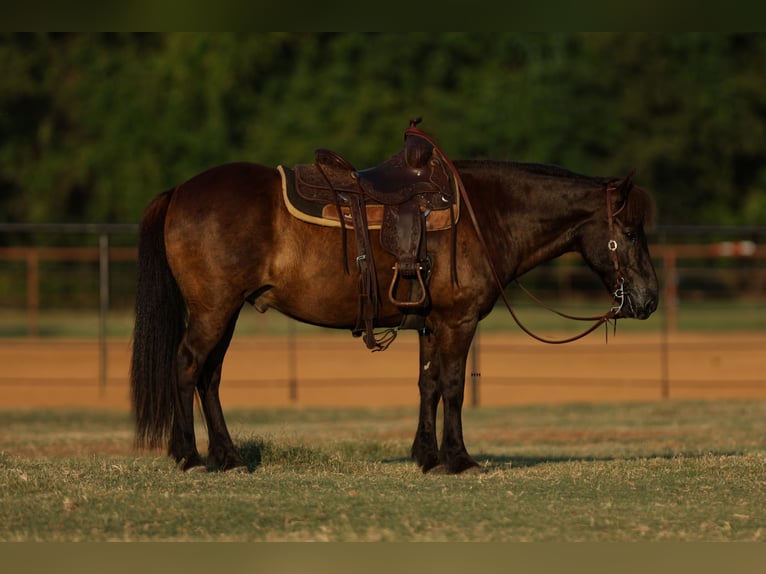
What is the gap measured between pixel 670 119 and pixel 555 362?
1638cm

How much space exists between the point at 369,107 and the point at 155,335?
28268 mm

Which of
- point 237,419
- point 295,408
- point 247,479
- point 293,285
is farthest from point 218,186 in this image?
point 295,408

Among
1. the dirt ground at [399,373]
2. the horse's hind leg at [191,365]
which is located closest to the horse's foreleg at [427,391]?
the horse's hind leg at [191,365]

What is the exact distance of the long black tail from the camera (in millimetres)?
7738

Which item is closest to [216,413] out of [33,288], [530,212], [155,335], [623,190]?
[155,335]

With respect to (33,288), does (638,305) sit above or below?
below

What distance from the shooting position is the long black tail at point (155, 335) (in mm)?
7738

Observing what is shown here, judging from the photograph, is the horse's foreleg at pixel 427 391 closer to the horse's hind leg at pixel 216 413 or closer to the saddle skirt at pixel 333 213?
the saddle skirt at pixel 333 213

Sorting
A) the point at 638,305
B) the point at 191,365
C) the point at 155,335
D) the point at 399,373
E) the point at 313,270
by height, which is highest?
the point at 313,270

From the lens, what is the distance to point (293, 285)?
758 centimetres

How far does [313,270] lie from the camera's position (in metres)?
7.55

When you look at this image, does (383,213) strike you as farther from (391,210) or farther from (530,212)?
(530,212)

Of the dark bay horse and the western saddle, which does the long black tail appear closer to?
the dark bay horse

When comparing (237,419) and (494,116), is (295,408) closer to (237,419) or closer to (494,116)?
(237,419)
